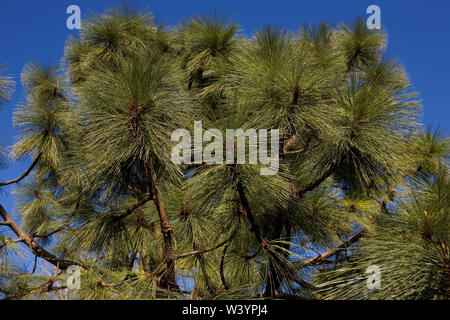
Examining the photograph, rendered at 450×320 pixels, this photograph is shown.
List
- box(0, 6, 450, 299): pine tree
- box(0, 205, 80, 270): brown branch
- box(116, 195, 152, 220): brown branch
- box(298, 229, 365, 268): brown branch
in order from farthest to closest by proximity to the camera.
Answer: box(0, 205, 80, 270): brown branch, box(298, 229, 365, 268): brown branch, box(116, 195, 152, 220): brown branch, box(0, 6, 450, 299): pine tree

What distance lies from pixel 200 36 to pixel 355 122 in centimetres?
160

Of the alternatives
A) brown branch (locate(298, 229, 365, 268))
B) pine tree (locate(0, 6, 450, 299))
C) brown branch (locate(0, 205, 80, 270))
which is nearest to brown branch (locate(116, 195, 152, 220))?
pine tree (locate(0, 6, 450, 299))

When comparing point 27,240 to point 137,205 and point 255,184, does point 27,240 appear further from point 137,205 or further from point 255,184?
point 255,184

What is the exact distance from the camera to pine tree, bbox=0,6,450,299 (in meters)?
1.08

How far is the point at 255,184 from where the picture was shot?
130 cm

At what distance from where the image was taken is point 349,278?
109cm

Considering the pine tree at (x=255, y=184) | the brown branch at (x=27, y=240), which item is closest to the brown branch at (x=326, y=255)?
the pine tree at (x=255, y=184)

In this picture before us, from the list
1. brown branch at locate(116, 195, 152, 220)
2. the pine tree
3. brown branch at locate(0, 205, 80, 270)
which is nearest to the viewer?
the pine tree

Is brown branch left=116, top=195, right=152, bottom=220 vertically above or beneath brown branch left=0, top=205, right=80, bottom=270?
above

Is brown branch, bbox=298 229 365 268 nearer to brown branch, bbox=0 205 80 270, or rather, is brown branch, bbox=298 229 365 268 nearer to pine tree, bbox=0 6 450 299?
pine tree, bbox=0 6 450 299

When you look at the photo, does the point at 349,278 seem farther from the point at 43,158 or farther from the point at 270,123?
the point at 43,158

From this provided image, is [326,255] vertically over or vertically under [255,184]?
under

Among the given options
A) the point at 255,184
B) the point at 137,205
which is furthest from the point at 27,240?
the point at 255,184

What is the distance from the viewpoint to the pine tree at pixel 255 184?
3.55 ft
